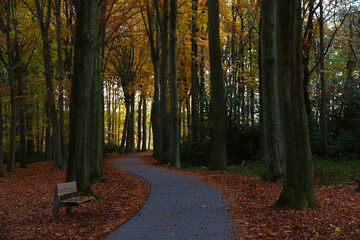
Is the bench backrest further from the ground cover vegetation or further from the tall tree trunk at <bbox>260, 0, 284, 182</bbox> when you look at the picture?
the tall tree trunk at <bbox>260, 0, 284, 182</bbox>

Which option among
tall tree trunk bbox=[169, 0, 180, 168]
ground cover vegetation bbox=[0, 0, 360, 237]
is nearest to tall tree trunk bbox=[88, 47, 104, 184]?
ground cover vegetation bbox=[0, 0, 360, 237]

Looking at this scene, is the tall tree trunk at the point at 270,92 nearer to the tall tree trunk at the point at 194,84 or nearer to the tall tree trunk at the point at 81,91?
the tall tree trunk at the point at 81,91

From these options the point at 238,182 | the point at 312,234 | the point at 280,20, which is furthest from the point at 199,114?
the point at 312,234

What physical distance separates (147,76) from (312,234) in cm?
2642

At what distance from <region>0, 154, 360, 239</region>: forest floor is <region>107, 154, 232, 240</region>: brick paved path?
274mm

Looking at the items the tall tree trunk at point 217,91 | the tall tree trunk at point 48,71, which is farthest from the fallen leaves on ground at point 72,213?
the tall tree trunk at point 48,71

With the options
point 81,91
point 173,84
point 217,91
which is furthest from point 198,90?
point 81,91

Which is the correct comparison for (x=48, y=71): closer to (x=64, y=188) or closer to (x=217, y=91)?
(x=217, y=91)

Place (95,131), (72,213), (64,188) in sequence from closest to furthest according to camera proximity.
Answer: (64,188) → (72,213) → (95,131)

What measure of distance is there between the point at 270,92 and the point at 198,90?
48.0 feet

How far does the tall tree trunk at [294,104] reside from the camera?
6.34 m

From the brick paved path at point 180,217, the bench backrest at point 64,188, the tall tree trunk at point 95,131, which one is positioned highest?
the tall tree trunk at point 95,131

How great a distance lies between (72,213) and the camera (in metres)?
7.36

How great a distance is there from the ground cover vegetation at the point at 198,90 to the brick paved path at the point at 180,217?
1726 millimetres
